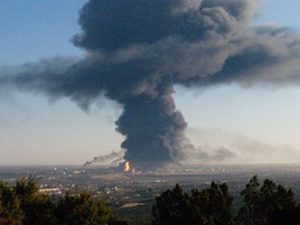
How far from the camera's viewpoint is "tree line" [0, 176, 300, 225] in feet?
156

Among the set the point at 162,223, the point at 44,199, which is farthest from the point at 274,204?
the point at 44,199

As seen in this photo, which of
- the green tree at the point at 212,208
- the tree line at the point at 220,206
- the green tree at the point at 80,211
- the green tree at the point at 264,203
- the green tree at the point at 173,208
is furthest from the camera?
the green tree at the point at 173,208

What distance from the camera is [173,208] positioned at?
5441 cm

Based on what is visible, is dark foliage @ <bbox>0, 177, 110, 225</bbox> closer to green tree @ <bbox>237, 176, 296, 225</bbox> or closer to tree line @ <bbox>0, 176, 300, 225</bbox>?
tree line @ <bbox>0, 176, 300, 225</bbox>

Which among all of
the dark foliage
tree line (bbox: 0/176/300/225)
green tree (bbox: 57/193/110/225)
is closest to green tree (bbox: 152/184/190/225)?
tree line (bbox: 0/176/300/225)

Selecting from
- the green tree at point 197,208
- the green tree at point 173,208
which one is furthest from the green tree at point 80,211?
the green tree at point 197,208

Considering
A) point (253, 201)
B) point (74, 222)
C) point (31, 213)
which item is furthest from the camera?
point (253, 201)

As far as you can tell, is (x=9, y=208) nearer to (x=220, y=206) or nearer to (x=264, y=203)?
(x=220, y=206)

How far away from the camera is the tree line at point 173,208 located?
47.5 metres

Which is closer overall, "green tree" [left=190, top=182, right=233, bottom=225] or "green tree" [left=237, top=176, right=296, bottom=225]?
"green tree" [left=190, top=182, right=233, bottom=225]

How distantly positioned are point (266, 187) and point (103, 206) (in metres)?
17.6

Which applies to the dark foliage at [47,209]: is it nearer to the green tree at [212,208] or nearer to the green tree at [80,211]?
the green tree at [80,211]

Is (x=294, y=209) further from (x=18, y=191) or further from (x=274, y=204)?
(x=18, y=191)

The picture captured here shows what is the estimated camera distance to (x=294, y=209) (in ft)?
161
